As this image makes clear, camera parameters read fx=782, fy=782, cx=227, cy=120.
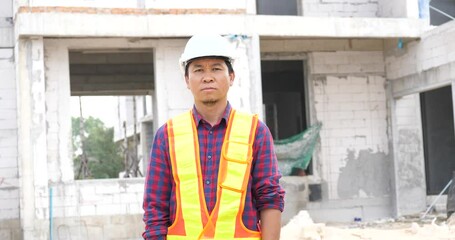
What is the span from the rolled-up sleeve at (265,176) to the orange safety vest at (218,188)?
4 centimetres

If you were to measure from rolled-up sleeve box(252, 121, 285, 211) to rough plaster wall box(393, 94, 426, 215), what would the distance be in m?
11.8

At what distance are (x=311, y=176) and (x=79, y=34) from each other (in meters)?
5.12

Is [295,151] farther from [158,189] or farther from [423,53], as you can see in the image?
[158,189]

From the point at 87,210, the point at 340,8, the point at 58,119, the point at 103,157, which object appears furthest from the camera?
the point at 103,157

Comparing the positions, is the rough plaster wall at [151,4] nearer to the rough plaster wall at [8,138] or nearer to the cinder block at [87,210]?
the rough plaster wall at [8,138]

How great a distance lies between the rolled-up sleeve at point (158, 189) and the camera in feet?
9.11

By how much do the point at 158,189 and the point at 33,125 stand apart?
29.2 feet

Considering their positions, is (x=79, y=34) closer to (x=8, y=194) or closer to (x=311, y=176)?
(x=8, y=194)

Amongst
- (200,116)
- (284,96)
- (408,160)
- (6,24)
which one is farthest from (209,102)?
(284,96)

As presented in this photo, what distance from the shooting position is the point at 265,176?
280 cm

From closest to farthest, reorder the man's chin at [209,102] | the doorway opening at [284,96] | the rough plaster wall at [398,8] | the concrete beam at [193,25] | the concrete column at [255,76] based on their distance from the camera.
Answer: the man's chin at [209,102] < the concrete beam at [193,25] < the concrete column at [255,76] < the rough plaster wall at [398,8] < the doorway opening at [284,96]

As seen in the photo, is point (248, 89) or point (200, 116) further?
point (248, 89)

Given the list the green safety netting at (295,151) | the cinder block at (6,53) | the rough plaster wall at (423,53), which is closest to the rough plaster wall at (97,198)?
the cinder block at (6,53)

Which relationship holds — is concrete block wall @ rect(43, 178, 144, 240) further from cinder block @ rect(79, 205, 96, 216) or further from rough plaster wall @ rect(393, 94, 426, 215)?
rough plaster wall @ rect(393, 94, 426, 215)
